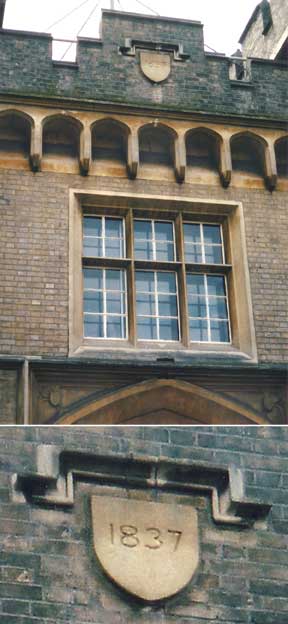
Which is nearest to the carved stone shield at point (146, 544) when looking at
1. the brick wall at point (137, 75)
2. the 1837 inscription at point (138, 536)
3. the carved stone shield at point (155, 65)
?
the 1837 inscription at point (138, 536)

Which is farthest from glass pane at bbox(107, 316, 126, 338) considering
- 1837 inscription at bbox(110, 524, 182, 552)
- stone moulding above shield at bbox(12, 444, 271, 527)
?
1837 inscription at bbox(110, 524, 182, 552)

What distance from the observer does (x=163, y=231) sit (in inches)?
488

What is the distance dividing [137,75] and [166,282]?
2615 mm

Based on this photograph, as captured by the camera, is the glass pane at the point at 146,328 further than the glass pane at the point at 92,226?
No

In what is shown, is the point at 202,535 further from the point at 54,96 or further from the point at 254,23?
the point at 254,23

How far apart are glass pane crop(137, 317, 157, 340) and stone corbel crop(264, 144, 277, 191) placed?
221cm

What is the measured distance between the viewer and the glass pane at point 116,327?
11633mm

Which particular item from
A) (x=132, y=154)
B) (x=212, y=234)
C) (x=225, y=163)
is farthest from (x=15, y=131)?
(x=212, y=234)

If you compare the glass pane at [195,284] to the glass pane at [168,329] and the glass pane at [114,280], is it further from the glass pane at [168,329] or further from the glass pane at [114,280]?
the glass pane at [114,280]

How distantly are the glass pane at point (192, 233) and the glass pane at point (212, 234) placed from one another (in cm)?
9

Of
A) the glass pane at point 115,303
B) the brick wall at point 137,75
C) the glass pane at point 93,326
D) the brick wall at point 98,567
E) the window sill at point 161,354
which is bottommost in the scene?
the brick wall at point 98,567

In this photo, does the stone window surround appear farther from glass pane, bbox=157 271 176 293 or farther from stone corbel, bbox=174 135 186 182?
glass pane, bbox=157 271 176 293

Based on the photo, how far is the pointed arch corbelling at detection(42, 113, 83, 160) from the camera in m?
12.2

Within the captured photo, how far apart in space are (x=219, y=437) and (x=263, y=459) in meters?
0.38
